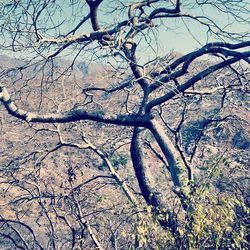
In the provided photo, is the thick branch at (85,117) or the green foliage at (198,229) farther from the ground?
the thick branch at (85,117)

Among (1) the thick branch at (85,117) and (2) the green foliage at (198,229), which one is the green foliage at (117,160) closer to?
(1) the thick branch at (85,117)

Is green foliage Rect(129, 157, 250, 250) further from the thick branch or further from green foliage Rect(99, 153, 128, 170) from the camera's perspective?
green foliage Rect(99, 153, 128, 170)

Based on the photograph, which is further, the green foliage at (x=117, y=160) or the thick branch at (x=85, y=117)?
the green foliage at (x=117, y=160)

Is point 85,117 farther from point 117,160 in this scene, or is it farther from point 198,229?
point 117,160

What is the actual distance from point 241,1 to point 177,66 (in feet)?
3.39

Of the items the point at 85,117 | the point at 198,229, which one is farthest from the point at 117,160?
the point at 198,229

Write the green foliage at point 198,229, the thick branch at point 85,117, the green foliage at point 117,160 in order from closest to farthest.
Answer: the green foliage at point 198,229
the thick branch at point 85,117
the green foliage at point 117,160

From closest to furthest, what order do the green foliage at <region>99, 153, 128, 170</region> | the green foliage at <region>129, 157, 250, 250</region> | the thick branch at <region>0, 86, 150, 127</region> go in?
the green foliage at <region>129, 157, 250, 250</region> < the thick branch at <region>0, 86, 150, 127</region> < the green foliage at <region>99, 153, 128, 170</region>

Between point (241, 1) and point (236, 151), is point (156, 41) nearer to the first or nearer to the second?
point (241, 1)

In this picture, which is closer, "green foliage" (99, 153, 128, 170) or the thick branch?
the thick branch

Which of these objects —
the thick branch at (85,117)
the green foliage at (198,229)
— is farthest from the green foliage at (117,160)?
the green foliage at (198,229)

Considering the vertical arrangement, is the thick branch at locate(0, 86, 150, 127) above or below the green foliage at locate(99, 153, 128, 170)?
below

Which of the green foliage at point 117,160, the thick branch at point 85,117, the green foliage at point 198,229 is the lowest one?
the green foliage at point 198,229

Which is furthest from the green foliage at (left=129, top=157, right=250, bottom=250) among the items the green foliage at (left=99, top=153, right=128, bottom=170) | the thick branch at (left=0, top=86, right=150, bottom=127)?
the green foliage at (left=99, top=153, right=128, bottom=170)
